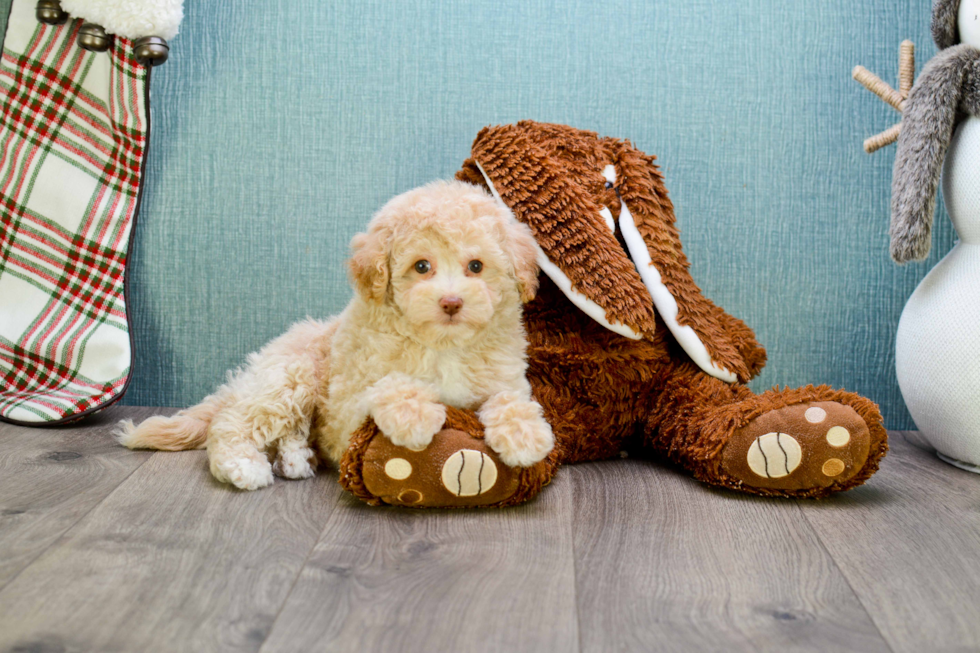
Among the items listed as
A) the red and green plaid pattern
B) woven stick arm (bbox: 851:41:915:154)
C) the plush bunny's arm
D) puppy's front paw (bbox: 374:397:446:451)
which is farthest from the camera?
the red and green plaid pattern

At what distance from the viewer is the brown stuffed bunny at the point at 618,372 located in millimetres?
1146

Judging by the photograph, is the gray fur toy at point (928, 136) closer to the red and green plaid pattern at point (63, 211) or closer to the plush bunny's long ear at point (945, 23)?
the plush bunny's long ear at point (945, 23)

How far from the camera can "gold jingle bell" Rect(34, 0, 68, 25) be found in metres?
1.51

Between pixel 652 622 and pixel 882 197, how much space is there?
1.19 m

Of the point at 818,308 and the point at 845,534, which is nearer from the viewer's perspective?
the point at 845,534

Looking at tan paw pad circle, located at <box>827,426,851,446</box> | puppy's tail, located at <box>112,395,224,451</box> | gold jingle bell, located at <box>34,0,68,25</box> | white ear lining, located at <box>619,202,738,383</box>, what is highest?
gold jingle bell, located at <box>34,0,68,25</box>

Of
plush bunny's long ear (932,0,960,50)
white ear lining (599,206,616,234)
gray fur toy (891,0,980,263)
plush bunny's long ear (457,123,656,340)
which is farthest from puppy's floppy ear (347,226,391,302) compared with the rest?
plush bunny's long ear (932,0,960,50)

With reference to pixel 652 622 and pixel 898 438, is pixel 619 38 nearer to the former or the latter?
pixel 898 438

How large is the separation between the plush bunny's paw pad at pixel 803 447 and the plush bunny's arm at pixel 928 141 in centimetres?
36

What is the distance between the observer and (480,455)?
3.69ft

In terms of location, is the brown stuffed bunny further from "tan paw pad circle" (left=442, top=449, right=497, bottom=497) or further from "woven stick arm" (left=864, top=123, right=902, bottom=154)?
"woven stick arm" (left=864, top=123, right=902, bottom=154)

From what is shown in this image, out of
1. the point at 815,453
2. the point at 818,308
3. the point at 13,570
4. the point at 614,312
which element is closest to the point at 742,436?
the point at 815,453

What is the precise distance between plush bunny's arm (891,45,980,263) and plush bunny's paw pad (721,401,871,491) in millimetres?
359

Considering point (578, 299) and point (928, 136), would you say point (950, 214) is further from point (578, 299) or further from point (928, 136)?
point (578, 299)
